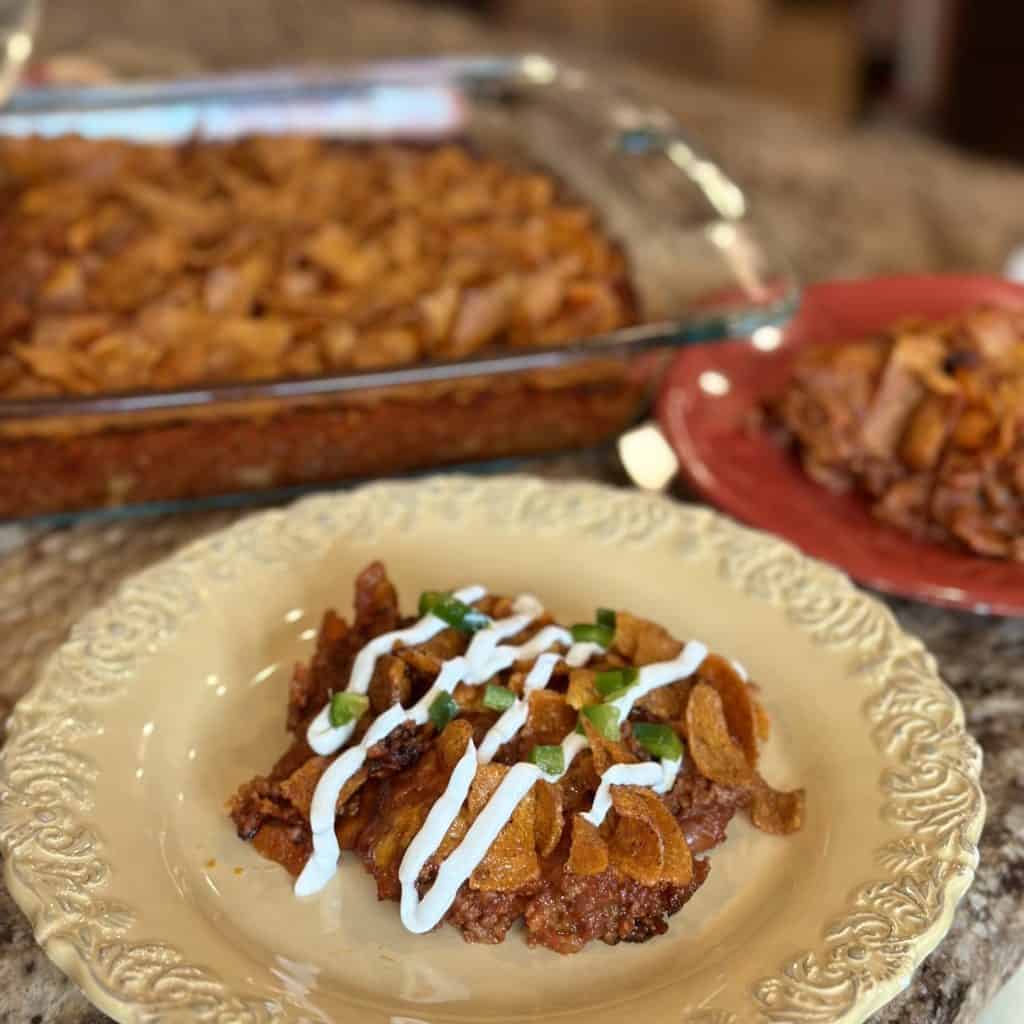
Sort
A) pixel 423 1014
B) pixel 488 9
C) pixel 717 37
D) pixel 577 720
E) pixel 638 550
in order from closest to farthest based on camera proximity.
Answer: pixel 423 1014 < pixel 577 720 < pixel 638 550 < pixel 717 37 < pixel 488 9

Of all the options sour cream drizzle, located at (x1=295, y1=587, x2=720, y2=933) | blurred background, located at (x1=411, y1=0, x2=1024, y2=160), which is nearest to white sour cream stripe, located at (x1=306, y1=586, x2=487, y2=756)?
sour cream drizzle, located at (x1=295, y1=587, x2=720, y2=933)

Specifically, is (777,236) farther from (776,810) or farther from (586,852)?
(586,852)

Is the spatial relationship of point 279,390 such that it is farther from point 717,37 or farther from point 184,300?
point 717,37

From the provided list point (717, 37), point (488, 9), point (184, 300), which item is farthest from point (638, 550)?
point (488, 9)

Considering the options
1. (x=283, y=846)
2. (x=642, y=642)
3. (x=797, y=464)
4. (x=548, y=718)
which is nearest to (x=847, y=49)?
(x=797, y=464)

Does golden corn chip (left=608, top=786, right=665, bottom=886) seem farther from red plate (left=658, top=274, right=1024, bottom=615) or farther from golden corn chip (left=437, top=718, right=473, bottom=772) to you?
red plate (left=658, top=274, right=1024, bottom=615)

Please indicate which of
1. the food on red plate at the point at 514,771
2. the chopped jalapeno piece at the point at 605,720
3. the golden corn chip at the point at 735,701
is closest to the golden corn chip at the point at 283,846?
the food on red plate at the point at 514,771
